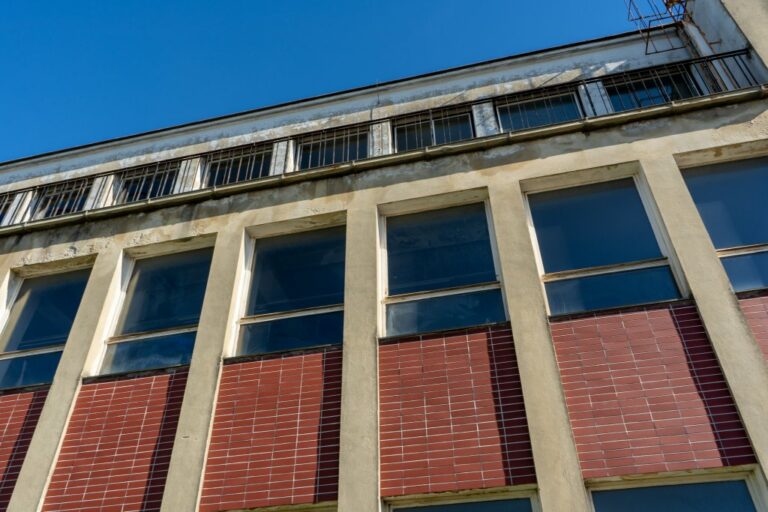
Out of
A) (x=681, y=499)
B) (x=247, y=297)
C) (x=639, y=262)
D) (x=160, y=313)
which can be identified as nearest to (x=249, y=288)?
(x=247, y=297)

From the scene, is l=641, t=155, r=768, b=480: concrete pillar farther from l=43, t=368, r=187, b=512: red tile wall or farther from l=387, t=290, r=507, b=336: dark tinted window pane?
l=43, t=368, r=187, b=512: red tile wall

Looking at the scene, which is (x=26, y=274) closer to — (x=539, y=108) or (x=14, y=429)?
(x=14, y=429)

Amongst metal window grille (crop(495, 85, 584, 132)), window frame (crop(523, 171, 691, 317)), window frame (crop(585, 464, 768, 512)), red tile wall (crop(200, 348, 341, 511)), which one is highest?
Answer: metal window grille (crop(495, 85, 584, 132))

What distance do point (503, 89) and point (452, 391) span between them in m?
6.43

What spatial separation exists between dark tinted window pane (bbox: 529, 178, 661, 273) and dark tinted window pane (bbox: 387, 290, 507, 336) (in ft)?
2.80

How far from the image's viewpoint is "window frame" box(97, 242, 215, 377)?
7.16m

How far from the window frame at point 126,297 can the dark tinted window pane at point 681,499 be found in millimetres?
5005

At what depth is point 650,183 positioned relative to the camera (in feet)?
22.2

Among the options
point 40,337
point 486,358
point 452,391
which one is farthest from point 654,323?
point 40,337

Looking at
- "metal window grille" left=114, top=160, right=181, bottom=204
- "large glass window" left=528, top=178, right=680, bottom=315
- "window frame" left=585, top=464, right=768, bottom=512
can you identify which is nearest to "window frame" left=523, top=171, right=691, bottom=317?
"large glass window" left=528, top=178, right=680, bottom=315

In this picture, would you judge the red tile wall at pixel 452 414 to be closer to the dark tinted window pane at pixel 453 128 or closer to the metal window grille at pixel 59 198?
the dark tinted window pane at pixel 453 128

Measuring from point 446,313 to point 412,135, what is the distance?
4257 millimetres

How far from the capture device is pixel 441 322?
21.2ft

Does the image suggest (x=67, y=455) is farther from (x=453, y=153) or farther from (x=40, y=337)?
(x=453, y=153)
